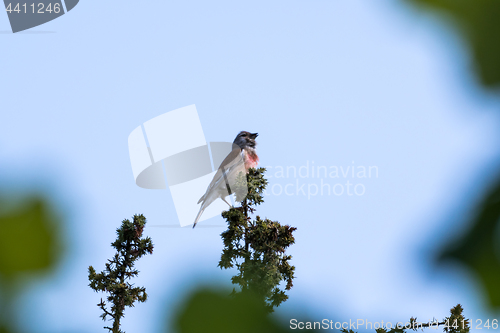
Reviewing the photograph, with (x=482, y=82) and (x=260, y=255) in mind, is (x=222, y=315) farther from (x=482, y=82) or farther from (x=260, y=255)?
(x=482, y=82)

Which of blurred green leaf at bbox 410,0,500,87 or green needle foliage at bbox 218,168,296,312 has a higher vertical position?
blurred green leaf at bbox 410,0,500,87

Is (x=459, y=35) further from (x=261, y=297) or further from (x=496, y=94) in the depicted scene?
(x=261, y=297)

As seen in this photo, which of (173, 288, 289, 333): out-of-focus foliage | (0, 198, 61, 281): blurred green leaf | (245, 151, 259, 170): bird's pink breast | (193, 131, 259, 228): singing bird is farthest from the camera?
(245, 151, 259, 170): bird's pink breast

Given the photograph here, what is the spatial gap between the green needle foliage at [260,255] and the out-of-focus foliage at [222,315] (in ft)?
0.28

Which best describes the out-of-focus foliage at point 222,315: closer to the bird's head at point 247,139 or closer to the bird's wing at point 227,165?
the bird's wing at point 227,165

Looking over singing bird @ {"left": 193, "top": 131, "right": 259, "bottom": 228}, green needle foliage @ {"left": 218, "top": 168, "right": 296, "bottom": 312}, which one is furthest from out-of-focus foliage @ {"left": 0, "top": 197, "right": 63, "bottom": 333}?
green needle foliage @ {"left": 218, "top": 168, "right": 296, "bottom": 312}

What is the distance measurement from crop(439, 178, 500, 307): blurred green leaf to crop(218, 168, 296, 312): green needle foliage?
1.97 metres

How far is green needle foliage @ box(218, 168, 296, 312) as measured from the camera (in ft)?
7.36

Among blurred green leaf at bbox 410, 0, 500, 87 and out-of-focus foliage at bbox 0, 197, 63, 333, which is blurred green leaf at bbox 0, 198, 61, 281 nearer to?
out-of-focus foliage at bbox 0, 197, 63, 333

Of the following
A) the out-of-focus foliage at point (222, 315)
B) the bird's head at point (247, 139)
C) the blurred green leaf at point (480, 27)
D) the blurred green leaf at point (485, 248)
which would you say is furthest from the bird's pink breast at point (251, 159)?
the out-of-focus foliage at point (222, 315)

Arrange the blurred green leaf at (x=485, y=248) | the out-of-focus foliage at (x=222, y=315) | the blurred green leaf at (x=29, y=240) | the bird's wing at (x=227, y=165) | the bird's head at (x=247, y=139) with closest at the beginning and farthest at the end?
the out-of-focus foliage at (x=222, y=315), the blurred green leaf at (x=485, y=248), the blurred green leaf at (x=29, y=240), the bird's wing at (x=227, y=165), the bird's head at (x=247, y=139)

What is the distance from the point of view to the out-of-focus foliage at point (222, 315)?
196cm

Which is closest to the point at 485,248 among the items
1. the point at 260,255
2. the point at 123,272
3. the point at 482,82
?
the point at 482,82

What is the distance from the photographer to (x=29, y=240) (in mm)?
4113
